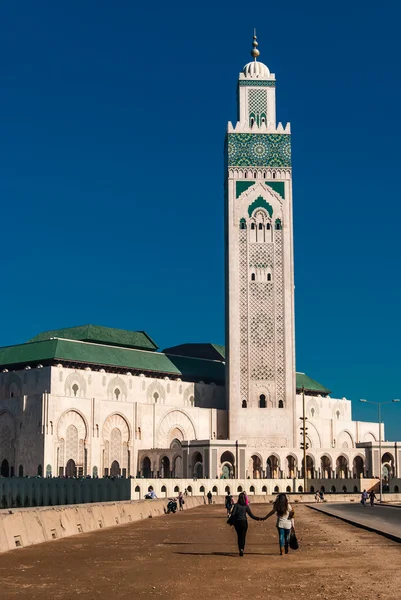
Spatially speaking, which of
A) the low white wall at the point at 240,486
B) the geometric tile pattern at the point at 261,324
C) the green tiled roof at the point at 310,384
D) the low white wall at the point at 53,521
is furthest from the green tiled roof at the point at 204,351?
the low white wall at the point at 53,521

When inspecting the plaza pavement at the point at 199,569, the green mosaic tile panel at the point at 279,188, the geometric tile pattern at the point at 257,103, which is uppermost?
the geometric tile pattern at the point at 257,103

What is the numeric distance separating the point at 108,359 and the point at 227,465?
51.2 ft

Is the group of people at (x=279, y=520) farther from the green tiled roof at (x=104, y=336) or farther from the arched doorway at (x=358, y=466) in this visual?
the arched doorway at (x=358, y=466)

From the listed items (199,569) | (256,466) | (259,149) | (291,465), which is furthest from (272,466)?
(199,569)

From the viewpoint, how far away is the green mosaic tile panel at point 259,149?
303ft

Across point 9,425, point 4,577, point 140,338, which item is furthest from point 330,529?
point 140,338

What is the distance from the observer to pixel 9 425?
8312 cm

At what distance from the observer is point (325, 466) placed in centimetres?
9175

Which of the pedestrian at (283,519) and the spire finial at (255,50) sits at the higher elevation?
the spire finial at (255,50)

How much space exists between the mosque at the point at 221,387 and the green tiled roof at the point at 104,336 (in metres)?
0.20

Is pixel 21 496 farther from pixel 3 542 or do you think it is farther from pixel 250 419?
pixel 3 542

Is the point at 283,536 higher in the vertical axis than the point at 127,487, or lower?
higher

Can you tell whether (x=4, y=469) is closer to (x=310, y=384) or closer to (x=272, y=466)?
(x=272, y=466)

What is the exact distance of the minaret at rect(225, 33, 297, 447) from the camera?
289ft
